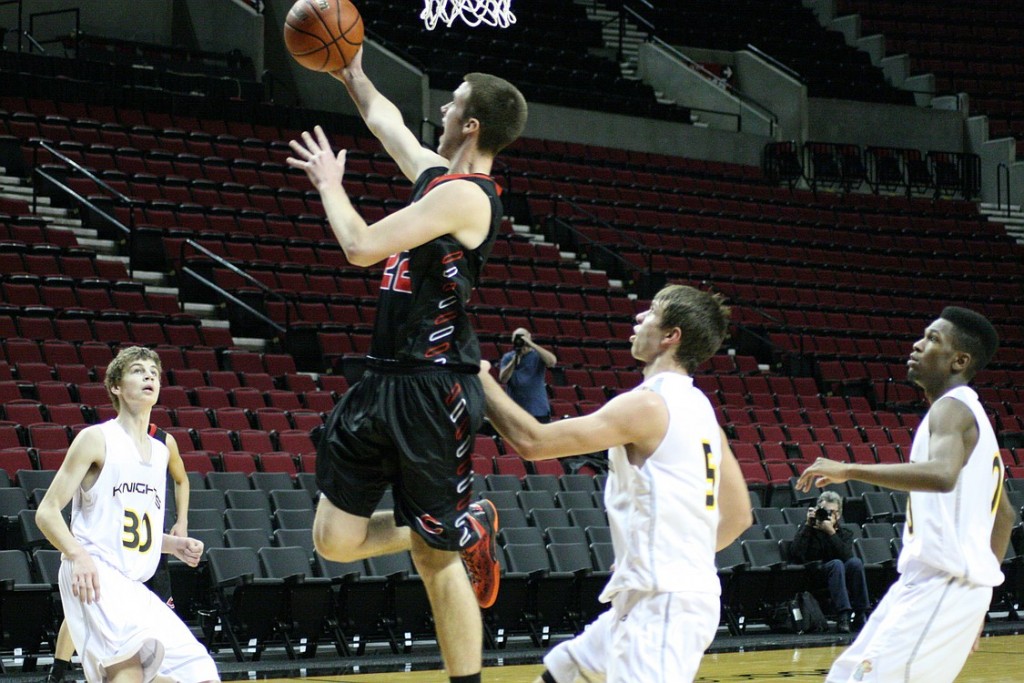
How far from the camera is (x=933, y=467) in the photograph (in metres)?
4.09

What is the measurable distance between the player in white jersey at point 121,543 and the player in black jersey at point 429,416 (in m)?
0.97

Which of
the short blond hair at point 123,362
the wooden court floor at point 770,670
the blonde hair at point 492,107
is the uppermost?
the blonde hair at point 492,107

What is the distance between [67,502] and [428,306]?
1679 mm

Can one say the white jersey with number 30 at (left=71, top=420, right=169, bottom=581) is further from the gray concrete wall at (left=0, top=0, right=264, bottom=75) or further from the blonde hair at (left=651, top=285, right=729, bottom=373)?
the gray concrete wall at (left=0, top=0, right=264, bottom=75)

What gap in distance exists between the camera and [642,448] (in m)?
3.50

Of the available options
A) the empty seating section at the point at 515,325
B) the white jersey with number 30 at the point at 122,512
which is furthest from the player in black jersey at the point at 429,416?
the empty seating section at the point at 515,325

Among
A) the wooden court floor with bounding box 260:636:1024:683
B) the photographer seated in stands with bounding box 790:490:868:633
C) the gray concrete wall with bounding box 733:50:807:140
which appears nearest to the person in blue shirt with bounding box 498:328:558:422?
A: the photographer seated in stands with bounding box 790:490:868:633

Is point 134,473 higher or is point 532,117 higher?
point 532,117

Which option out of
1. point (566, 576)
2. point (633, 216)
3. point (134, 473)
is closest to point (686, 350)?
point (134, 473)

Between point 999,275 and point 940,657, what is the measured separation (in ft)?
60.4

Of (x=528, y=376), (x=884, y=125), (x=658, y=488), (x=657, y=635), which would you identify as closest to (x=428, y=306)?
(x=658, y=488)

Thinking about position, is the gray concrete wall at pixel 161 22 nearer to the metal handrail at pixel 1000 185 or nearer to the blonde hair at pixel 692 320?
the metal handrail at pixel 1000 185

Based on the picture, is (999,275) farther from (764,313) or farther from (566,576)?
(566,576)

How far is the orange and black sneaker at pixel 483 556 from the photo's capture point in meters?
4.14
